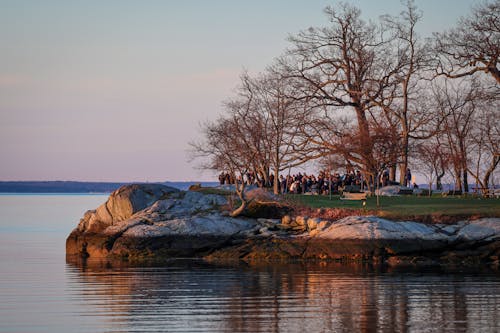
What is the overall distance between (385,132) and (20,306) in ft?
143

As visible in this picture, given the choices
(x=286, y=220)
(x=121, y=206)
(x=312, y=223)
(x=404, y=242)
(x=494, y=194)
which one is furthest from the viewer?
(x=494, y=194)

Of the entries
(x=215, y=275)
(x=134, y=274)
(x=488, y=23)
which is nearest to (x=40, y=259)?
(x=134, y=274)

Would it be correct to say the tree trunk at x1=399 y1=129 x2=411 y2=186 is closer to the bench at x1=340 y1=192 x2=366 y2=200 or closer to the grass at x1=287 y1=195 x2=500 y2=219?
the grass at x1=287 y1=195 x2=500 y2=219

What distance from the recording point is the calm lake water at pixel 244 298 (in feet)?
68.4

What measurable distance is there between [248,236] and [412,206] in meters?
8.44

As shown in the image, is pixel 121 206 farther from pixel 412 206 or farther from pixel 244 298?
pixel 244 298

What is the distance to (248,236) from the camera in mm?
42625

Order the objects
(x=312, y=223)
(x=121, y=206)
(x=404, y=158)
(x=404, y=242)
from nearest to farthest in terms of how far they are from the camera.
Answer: (x=404, y=242) < (x=312, y=223) < (x=121, y=206) < (x=404, y=158)

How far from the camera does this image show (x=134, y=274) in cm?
3428

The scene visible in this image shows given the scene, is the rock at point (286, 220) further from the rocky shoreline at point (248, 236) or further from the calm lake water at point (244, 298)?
the calm lake water at point (244, 298)

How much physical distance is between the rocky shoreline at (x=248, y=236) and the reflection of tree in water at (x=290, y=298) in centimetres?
296

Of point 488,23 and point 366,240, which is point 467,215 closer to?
point 366,240

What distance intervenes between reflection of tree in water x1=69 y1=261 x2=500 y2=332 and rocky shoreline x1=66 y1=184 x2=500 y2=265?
296 centimetres

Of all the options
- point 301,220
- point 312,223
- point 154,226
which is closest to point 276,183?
point 301,220
